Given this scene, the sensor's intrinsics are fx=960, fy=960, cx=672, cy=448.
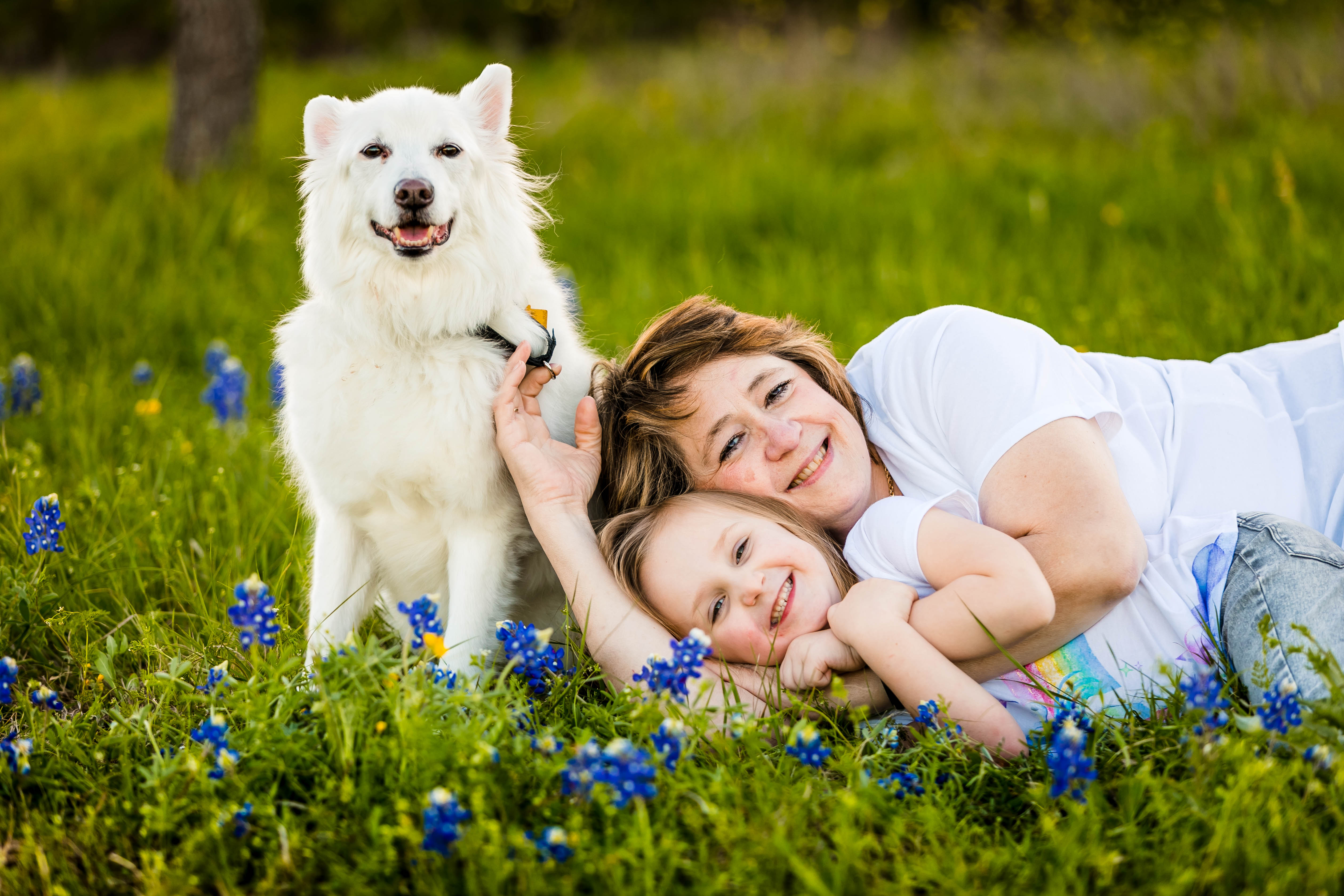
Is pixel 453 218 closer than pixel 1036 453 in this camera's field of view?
No

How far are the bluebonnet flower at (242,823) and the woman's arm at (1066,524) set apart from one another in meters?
1.48

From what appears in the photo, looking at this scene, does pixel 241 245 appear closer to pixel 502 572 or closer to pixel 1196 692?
pixel 502 572

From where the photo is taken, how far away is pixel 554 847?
1617 millimetres

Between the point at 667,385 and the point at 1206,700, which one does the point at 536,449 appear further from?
the point at 1206,700

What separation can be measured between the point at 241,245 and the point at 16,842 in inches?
187

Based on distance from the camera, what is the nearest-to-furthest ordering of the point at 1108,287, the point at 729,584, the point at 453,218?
the point at 729,584, the point at 453,218, the point at 1108,287

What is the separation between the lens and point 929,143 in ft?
24.1

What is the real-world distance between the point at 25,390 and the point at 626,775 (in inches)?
135

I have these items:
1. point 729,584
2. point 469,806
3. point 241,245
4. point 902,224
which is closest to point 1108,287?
point 902,224

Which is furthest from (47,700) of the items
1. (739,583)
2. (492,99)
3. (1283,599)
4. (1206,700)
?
(1283,599)

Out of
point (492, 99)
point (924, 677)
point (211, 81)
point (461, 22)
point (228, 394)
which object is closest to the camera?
point (924, 677)

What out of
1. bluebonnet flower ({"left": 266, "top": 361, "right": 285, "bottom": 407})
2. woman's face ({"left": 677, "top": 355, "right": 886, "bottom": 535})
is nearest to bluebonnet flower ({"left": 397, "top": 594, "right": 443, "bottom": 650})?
woman's face ({"left": 677, "top": 355, "right": 886, "bottom": 535})

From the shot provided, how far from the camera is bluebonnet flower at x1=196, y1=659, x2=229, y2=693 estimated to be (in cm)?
202

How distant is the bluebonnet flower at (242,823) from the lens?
1702 mm
